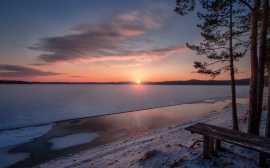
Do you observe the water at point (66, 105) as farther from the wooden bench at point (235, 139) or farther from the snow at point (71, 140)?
the wooden bench at point (235, 139)

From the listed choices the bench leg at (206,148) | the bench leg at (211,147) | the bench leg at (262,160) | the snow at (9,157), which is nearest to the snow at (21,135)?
the snow at (9,157)

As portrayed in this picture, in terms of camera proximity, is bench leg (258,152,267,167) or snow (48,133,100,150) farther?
snow (48,133,100,150)

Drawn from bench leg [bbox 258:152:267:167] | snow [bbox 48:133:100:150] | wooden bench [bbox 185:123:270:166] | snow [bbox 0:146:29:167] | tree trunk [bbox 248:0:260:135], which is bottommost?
snow [bbox 48:133:100:150]

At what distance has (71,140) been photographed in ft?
33.5

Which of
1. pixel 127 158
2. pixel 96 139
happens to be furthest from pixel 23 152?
pixel 127 158

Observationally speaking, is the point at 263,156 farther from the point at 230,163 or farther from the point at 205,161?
the point at 205,161

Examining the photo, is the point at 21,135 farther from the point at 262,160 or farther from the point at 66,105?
the point at 262,160

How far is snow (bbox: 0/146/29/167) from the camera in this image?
729cm

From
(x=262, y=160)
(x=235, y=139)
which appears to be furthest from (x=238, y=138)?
(x=262, y=160)

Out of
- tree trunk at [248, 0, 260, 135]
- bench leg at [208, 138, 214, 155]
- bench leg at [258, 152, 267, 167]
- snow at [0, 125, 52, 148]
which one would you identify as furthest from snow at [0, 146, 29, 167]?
tree trunk at [248, 0, 260, 135]

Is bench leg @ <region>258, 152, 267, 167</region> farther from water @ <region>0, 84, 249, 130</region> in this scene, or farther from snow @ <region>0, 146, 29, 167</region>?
water @ <region>0, 84, 249, 130</region>

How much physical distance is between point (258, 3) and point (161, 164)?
24.1 ft

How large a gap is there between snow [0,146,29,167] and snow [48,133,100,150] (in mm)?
1535

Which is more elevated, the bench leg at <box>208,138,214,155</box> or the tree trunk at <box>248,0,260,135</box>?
the tree trunk at <box>248,0,260,135</box>
